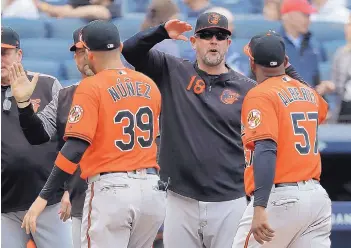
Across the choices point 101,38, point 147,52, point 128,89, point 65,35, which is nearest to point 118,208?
point 128,89

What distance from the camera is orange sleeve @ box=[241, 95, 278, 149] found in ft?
14.1

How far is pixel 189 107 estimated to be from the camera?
5113mm

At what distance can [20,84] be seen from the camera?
4.92m

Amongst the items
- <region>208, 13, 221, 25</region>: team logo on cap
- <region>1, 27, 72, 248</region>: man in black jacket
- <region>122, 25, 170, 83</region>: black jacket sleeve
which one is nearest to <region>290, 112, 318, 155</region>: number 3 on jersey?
<region>208, 13, 221, 25</region>: team logo on cap

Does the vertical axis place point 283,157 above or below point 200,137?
above

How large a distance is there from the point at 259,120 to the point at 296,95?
281mm

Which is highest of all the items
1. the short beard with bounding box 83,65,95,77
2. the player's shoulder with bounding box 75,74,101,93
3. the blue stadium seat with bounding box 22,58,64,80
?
the player's shoulder with bounding box 75,74,101,93

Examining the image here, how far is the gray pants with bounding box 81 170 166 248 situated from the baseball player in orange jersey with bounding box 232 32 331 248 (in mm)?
473

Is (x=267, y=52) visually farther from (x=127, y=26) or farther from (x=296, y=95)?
(x=127, y=26)

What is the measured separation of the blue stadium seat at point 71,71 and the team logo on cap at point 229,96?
11.1 feet

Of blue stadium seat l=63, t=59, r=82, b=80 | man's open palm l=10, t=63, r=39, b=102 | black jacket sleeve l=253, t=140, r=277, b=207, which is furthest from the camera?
blue stadium seat l=63, t=59, r=82, b=80

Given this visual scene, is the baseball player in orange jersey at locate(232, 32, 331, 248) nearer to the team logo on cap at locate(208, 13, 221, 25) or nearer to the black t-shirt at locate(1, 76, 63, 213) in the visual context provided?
the team logo on cap at locate(208, 13, 221, 25)

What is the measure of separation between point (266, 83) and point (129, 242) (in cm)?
106

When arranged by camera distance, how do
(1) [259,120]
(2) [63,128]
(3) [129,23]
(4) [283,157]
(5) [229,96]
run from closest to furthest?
(1) [259,120] → (4) [283,157] → (5) [229,96] → (2) [63,128] → (3) [129,23]
